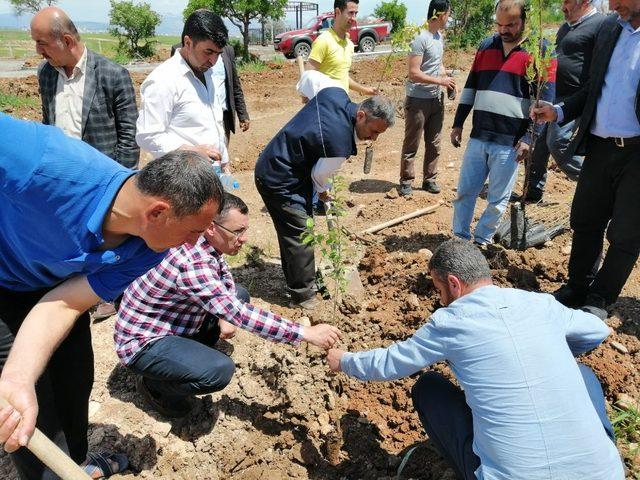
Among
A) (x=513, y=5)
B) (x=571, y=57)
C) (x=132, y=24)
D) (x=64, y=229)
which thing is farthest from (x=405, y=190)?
(x=132, y=24)

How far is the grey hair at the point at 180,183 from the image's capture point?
5.18 ft

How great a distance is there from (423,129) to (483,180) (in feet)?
Answer: 5.43

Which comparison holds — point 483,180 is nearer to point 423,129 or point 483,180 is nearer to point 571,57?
point 571,57

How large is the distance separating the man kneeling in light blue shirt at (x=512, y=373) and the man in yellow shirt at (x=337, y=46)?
3.37 metres

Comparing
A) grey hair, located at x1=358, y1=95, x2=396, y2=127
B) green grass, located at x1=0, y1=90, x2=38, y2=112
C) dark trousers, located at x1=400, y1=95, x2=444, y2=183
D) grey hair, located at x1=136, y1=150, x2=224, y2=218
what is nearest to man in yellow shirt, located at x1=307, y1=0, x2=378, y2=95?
dark trousers, located at x1=400, y1=95, x2=444, y2=183

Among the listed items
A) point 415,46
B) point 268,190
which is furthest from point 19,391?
point 415,46

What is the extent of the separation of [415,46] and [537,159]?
1819 millimetres

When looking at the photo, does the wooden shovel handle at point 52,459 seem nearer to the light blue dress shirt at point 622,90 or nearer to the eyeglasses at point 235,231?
the eyeglasses at point 235,231

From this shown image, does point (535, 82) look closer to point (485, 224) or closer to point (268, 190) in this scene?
point (485, 224)

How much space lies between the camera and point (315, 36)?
59.5 ft

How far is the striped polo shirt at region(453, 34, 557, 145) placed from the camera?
390cm

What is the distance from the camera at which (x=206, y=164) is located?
169cm

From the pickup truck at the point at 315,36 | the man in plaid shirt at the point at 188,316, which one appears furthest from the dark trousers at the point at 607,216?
the pickup truck at the point at 315,36

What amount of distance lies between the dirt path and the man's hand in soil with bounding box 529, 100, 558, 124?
1.15 m
